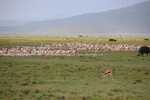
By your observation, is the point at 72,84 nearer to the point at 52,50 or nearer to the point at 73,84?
the point at 73,84

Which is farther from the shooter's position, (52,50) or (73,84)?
(52,50)

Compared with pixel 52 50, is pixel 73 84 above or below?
below

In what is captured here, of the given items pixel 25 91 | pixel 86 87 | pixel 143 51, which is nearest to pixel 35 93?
pixel 25 91

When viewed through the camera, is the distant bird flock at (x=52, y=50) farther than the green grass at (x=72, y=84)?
Yes

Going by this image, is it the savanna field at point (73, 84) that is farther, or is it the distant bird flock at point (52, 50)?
the distant bird flock at point (52, 50)

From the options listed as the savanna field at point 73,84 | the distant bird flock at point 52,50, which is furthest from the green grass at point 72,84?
the distant bird flock at point 52,50

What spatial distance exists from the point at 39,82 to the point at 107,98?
5.33m

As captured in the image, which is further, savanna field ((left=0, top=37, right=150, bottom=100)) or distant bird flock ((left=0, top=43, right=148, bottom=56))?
distant bird flock ((left=0, top=43, right=148, bottom=56))

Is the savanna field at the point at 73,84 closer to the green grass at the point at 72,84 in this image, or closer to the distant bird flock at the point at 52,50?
the green grass at the point at 72,84

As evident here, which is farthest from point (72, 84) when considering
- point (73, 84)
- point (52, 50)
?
point (52, 50)

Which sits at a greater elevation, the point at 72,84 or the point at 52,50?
the point at 52,50

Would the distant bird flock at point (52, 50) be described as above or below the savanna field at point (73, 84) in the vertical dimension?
above

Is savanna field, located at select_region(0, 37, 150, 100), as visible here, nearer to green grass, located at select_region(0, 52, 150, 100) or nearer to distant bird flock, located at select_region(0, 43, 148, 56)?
green grass, located at select_region(0, 52, 150, 100)

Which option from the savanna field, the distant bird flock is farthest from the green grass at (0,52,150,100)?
the distant bird flock
